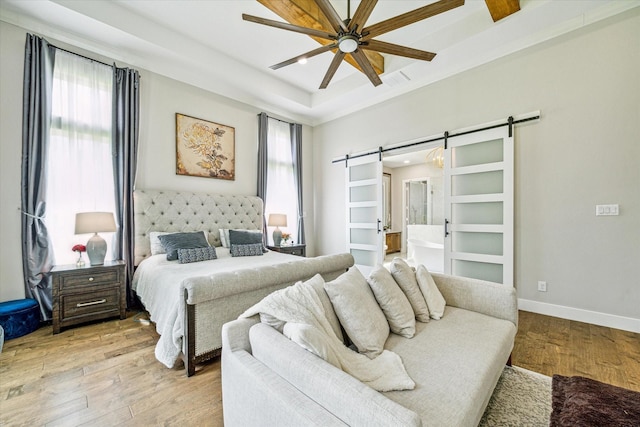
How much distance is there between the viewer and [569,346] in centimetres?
236

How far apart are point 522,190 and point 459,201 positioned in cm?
71

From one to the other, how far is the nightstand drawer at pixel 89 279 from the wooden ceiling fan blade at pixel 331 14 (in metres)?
3.26

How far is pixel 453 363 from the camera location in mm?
1339

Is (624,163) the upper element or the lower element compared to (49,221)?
upper

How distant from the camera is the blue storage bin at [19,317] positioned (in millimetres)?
2445

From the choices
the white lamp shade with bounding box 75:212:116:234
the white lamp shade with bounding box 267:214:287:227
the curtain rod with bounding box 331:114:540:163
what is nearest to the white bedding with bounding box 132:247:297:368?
the white lamp shade with bounding box 75:212:116:234

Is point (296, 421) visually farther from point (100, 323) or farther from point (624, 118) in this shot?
point (624, 118)

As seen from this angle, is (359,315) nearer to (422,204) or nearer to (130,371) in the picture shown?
(130,371)

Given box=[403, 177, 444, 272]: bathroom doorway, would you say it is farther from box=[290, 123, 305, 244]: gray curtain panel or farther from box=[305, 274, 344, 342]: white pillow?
box=[305, 274, 344, 342]: white pillow

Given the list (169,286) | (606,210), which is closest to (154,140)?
(169,286)

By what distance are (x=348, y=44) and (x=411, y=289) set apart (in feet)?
6.62

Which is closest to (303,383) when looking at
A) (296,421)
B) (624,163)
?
(296,421)

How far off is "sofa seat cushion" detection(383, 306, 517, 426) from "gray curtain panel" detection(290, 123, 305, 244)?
369cm

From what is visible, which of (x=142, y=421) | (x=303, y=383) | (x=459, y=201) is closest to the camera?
(x=303, y=383)
